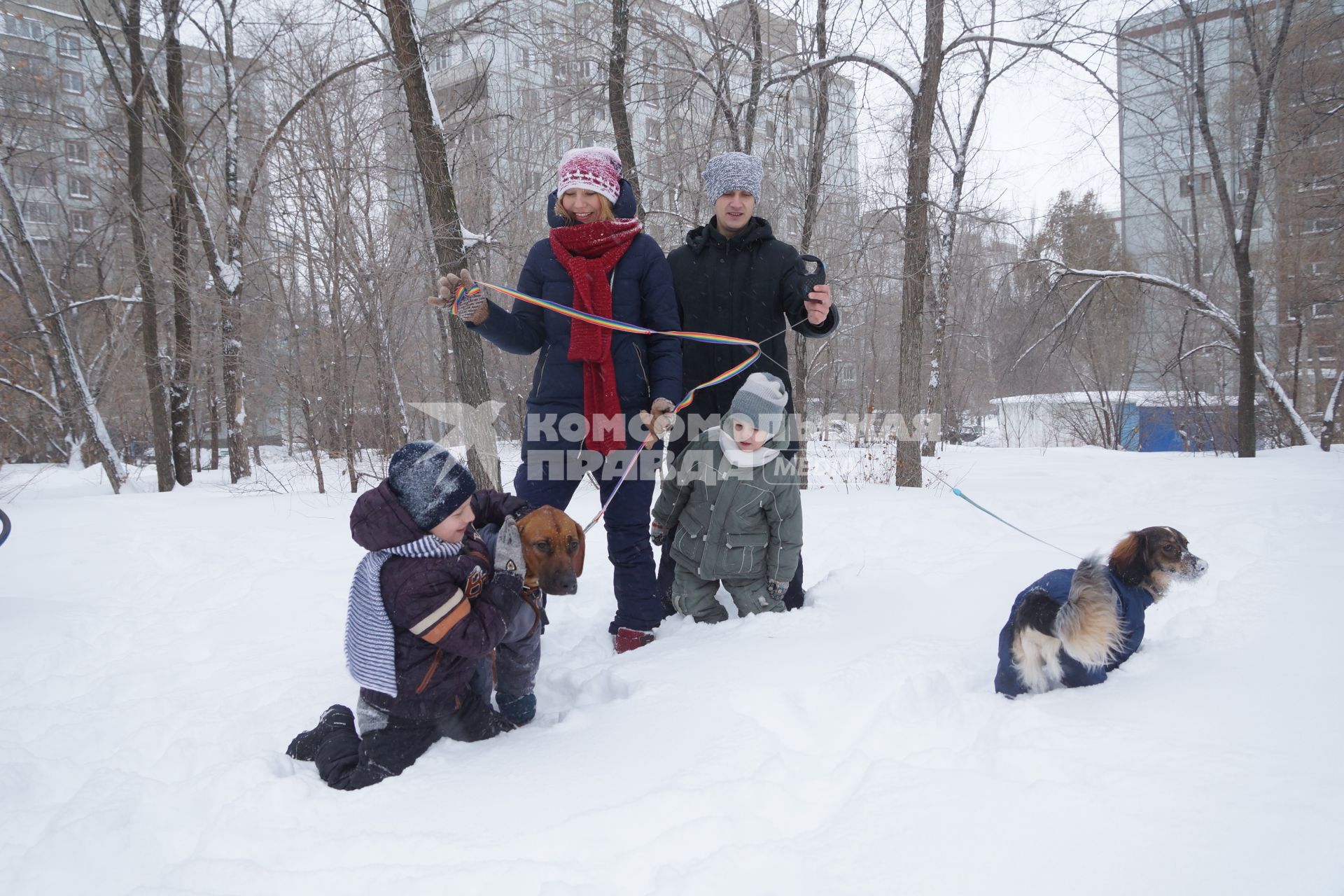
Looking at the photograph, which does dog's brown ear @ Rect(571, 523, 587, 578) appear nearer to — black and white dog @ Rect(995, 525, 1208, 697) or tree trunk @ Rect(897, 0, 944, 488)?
black and white dog @ Rect(995, 525, 1208, 697)

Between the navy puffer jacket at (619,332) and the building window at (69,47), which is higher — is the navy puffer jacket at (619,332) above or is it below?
below

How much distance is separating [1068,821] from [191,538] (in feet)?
21.4

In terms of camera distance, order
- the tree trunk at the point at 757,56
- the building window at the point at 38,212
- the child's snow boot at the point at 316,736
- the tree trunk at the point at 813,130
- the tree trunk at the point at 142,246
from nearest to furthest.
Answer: the child's snow boot at the point at 316,736 → the tree trunk at the point at 757,56 → the tree trunk at the point at 813,130 → the tree trunk at the point at 142,246 → the building window at the point at 38,212

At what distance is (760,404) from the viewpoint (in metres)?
3.26

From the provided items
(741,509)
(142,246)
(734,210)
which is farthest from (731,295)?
(142,246)

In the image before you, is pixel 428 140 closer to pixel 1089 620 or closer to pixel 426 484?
pixel 426 484

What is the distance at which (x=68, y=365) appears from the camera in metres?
10.5

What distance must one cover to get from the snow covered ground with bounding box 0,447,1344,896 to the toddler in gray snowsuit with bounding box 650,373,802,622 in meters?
0.24

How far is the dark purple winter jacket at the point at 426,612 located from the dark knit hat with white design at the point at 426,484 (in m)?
0.03

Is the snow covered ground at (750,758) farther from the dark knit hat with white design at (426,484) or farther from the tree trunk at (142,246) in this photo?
the tree trunk at (142,246)

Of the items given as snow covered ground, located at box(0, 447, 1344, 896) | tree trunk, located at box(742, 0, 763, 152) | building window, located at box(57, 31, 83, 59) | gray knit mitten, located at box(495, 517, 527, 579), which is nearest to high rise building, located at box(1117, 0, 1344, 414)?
tree trunk, located at box(742, 0, 763, 152)

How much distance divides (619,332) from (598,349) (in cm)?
17

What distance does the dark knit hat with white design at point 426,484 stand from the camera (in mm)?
2352

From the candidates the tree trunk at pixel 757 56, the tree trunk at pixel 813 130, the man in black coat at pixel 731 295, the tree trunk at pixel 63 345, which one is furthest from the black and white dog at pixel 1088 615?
the tree trunk at pixel 63 345
